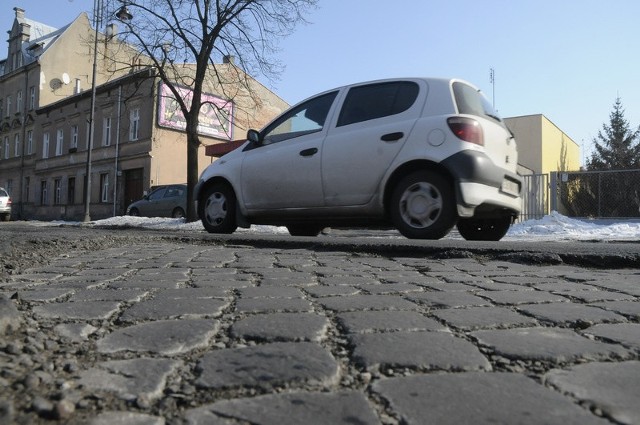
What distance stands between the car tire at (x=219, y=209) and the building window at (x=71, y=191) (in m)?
30.7

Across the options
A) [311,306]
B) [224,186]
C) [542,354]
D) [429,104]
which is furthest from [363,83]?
[542,354]

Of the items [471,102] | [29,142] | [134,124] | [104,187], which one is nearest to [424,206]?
[471,102]

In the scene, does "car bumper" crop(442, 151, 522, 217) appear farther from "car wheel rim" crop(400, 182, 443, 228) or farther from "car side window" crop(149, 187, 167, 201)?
"car side window" crop(149, 187, 167, 201)

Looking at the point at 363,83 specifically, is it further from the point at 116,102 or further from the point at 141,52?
the point at 116,102

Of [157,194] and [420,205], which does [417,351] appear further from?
[157,194]

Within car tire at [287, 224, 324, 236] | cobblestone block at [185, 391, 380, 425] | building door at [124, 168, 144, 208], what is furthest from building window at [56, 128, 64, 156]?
cobblestone block at [185, 391, 380, 425]

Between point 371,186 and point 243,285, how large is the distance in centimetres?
294

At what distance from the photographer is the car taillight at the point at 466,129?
16.9 ft

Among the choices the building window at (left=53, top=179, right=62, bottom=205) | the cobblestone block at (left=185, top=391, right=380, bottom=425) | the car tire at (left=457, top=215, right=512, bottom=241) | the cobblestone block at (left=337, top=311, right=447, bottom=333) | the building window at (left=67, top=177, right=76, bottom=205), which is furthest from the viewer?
the building window at (left=53, top=179, right=62, bottom=205)

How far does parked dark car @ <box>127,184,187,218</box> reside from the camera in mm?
19172

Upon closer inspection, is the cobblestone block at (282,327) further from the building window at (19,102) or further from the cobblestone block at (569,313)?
the building window at (19,102)

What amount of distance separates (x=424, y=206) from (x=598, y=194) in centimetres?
1330

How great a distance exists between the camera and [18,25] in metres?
44.5

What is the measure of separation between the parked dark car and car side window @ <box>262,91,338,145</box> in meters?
12.8
